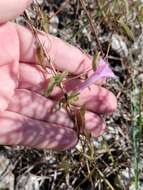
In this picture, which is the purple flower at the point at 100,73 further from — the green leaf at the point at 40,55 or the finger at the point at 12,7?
the finger at the point at 12,7

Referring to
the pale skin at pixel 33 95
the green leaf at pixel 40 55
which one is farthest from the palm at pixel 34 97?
the green leaf at pixel 40 55

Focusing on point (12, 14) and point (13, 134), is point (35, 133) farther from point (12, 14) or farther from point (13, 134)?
point (12, 14)

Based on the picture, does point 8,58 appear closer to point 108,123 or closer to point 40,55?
point 40,55

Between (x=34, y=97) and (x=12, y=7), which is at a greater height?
(x=12, y=7)

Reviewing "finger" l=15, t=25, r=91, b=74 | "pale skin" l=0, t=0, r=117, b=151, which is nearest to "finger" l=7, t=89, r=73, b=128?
"pale skin" l=0, t=0, r=117, b=151

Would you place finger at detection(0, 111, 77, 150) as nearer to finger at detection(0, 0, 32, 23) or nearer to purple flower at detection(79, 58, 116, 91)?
purple flower at detection(79, 58, 116, 91)

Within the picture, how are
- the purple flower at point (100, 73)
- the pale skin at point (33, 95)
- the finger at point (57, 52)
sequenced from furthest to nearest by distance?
1. the finger at point (57, 52)
2. the pale skin at point (33, 95)
3. the purple flower at point (100, 73)

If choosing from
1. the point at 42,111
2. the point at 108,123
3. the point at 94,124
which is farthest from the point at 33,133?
the point at 108,123
